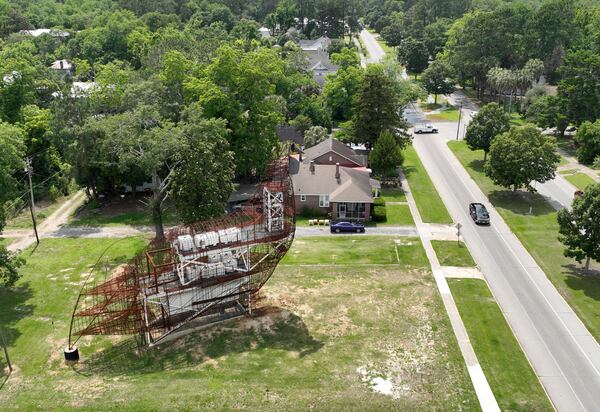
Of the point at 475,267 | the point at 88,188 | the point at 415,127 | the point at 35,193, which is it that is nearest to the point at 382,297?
the point at 475,267

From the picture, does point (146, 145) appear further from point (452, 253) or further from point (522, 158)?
point (522, 158)

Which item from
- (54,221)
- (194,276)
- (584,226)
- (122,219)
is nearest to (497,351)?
(584,226)

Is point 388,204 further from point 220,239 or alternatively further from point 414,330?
point 220,239

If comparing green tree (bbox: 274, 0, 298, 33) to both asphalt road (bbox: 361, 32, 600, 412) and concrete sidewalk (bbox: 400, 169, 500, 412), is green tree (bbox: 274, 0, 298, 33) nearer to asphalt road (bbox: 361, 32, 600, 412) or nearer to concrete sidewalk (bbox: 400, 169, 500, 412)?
asphalt road (bbox: 361, 32, 600, 412)

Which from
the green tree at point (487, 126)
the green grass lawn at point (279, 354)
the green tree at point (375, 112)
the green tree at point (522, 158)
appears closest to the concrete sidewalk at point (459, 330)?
the green grass lawn at point (279, 354)

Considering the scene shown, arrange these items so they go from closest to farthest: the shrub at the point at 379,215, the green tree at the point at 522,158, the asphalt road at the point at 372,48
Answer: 1. the shrub at the point at 379,215
2. the green tree at the point at 522,158
3. the asphalt road at the point at 372,48

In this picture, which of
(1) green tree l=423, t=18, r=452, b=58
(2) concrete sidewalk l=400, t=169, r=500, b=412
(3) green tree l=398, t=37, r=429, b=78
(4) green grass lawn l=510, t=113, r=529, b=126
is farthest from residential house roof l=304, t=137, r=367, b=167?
(1) green tree l=423, t=18, r=452, b=58

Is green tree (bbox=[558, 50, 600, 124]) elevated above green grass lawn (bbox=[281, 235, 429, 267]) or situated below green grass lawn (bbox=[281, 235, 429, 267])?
above

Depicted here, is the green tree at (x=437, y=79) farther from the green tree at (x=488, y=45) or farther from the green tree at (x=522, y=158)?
the green tree at (x=522, y=158)
